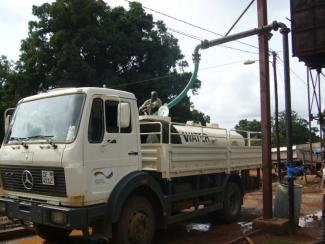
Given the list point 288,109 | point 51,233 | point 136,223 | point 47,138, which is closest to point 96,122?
point 47,138

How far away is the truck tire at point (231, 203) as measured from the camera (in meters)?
11.2

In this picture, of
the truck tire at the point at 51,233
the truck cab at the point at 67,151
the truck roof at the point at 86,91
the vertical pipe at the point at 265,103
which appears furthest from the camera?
the vertical pipe at the point at 265,103

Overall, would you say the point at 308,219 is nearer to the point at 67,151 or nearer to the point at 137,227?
the point at 137,227

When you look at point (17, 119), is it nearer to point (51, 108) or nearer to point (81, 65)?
point (51, 108)

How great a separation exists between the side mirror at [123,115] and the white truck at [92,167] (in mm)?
15

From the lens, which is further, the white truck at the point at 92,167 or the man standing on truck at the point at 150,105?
the man standing on truck at the point at 150,105

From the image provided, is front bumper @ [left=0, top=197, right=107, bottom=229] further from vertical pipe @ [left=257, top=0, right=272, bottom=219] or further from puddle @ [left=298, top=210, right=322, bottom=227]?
puddle @ [left=298, top=210, right=322, bottom=227]

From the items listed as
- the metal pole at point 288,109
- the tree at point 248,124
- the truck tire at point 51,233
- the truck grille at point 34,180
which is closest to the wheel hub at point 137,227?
the truck grille at point 34,180

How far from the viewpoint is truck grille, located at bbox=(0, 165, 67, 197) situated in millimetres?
7011

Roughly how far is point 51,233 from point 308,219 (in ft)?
22.5

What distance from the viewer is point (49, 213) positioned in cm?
702

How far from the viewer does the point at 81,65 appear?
1048 inches

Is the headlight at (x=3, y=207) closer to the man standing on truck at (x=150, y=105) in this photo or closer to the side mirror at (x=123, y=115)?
the side mirror at (x=123, y=115)

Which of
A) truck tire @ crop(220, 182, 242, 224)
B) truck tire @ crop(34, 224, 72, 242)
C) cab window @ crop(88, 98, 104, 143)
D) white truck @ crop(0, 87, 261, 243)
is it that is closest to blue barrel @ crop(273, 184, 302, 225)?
truck tire @ crop(220, 182, 242, 224)
